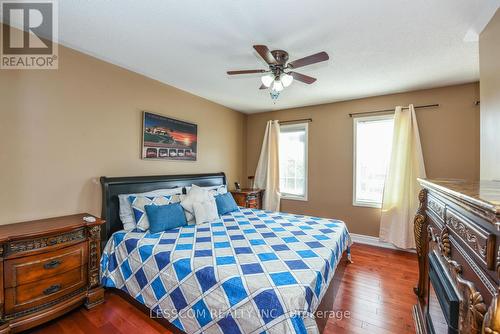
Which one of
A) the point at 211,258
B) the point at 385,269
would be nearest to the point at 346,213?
the point at 385,269

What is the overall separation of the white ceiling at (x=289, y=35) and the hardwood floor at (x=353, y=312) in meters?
2.54

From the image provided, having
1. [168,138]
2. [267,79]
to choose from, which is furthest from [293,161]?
[267,79]

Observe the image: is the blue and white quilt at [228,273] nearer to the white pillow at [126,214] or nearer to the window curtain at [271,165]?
the white pillow at [126,214]

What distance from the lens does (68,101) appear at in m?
2.27

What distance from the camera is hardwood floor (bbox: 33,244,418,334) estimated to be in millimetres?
1809

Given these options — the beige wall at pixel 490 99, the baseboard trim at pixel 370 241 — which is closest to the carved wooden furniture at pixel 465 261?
the beige wall at pixel 490 99

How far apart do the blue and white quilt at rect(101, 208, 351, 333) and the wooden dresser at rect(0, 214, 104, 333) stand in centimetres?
23

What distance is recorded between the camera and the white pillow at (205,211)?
271 centimetres

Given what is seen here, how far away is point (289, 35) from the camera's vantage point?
200 cm

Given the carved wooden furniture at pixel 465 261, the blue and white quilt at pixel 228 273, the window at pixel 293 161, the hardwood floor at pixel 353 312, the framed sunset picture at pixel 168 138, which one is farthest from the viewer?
the window at pixel 293 161

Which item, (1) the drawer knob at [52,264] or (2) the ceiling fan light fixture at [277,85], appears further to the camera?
(2) the ceiling fan light fixture at [277,85]

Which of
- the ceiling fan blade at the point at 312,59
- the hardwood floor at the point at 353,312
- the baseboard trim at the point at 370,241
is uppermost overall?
the ceiling fan blade at the point at 312,59

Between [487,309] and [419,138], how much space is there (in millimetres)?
3264

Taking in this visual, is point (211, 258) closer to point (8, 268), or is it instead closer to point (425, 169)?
point (8, 268)
